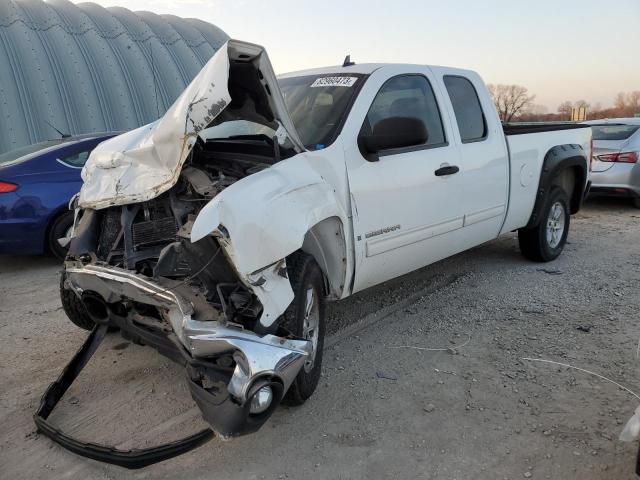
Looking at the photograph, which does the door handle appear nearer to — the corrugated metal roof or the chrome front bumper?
the chrome front bumper

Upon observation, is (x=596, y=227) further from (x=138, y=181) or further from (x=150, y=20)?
(x=150, y=20)

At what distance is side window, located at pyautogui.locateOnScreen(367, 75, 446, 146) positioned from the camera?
12.8 ft

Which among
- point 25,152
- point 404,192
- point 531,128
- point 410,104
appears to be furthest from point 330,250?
point 25,152

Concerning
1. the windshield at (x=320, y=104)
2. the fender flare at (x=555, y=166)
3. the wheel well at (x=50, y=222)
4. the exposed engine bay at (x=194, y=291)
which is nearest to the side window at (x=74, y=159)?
the wheel well at (x=50, y=222)

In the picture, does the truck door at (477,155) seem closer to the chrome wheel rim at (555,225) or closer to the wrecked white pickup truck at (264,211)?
the wrecked white pickup truck at (264,211)

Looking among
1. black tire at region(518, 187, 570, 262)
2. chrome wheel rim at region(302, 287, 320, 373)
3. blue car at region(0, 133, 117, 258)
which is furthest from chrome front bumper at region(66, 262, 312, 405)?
black tire at region(518, 187, 570, 262)

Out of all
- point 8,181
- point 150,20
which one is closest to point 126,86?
point 150,20

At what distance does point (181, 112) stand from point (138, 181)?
49cm

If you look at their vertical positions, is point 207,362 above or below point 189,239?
below

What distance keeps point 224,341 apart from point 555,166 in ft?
14.7

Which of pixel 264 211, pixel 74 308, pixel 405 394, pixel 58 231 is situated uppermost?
pixel 264 211

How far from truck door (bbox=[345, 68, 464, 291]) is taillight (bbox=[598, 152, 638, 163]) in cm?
608

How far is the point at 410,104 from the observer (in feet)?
13.9

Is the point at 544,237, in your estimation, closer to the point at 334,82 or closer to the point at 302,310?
the point at 334,82
